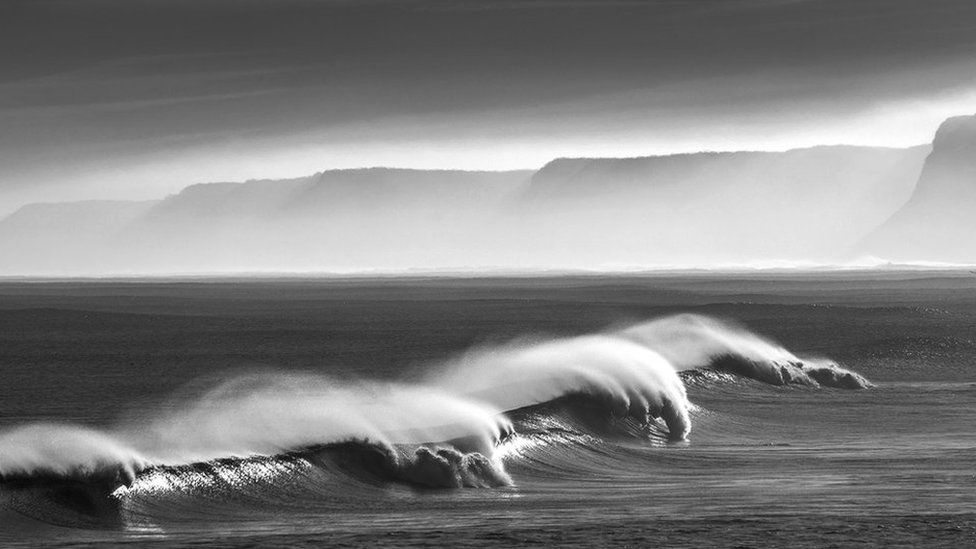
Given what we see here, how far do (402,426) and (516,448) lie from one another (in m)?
2.15

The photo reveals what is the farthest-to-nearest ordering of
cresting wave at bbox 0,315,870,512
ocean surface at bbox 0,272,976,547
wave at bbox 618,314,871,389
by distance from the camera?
1. wave at bbox 618,314,871,389
2. cresting wave at bbox 0,315,870,512
3. ocean surface at bbox 0,272,976,547

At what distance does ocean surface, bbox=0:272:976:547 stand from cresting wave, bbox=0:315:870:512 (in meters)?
0.07

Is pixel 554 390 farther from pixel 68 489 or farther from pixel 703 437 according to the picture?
pixel 68 489

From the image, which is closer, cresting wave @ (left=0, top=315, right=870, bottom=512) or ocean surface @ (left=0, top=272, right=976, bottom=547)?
ocean surface @ (left=0, top=272, right=976, bottom=547)

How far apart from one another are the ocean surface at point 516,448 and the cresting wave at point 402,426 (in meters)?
0.07

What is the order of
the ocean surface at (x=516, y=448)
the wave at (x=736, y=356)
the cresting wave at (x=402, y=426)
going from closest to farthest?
the ocean surface at (x=516, y=448)
the cresting wave at (x=402, y=426)
the wave at (x=736, y=356)

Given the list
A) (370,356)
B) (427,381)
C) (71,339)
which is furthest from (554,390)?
(71,339)

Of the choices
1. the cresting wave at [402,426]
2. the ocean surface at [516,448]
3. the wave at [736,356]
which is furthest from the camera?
the wave at [736,356]

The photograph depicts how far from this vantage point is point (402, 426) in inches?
1364

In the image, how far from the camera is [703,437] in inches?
1574

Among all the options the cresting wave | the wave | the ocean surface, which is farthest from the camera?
the wave

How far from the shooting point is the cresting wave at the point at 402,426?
1096 inches

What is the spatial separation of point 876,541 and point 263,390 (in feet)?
124

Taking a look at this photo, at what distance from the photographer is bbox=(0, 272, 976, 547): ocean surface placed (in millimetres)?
24750
